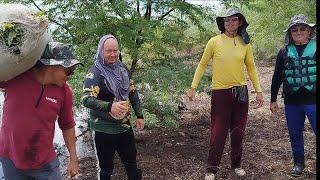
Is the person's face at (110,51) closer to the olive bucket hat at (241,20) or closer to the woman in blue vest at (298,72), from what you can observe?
the olive bucket hat at (241,20)

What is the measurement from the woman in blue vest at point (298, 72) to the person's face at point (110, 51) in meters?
1.64

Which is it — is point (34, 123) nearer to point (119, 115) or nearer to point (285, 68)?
point (119, 115)

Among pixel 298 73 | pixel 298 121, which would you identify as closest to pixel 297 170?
pixel 298 121

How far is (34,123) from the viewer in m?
2.73

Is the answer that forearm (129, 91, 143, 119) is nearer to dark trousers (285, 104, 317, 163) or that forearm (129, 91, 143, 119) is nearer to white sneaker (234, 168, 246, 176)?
white sneaker (234, 168, 246, 176)

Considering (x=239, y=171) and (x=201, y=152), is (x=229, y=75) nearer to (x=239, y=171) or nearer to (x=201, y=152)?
(x=239, y=171)

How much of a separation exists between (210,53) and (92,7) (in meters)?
1.38

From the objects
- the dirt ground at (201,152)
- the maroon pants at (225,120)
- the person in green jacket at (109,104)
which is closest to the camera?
the person in green jacket at (109,104)

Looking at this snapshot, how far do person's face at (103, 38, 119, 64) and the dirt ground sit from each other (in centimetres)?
158

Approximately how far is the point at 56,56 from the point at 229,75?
1.97 metres

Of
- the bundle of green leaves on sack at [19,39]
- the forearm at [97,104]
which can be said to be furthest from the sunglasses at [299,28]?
the bundle of green leaves on sack at [19,39]

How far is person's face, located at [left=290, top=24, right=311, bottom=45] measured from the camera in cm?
405

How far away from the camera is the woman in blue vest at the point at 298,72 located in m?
4.06

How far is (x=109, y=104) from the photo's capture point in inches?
135
